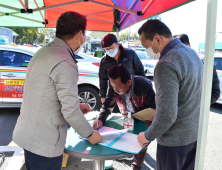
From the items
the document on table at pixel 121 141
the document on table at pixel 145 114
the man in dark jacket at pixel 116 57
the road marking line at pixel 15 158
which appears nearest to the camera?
the document on table at pixel 121 141

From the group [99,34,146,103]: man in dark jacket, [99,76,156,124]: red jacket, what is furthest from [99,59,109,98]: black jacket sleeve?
[99,76,156,124]: red jacket

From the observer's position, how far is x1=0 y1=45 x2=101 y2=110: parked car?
13.4 feet

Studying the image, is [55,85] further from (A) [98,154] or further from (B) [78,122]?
(A) [98,154]

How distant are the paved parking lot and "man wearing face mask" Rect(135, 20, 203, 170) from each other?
1.41 m

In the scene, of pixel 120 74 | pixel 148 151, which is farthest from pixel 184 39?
pixel 148 151

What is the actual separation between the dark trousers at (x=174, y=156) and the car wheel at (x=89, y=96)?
320 centimetres

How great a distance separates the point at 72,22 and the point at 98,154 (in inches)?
38.1

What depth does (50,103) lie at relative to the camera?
48.9 inches

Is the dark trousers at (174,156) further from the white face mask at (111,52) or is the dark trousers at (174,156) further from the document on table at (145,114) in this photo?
the white face mask at (111,52)

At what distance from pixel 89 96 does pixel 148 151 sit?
206cm

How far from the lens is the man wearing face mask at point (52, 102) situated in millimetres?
1197

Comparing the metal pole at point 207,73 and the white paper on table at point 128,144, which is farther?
the white paper on table at point 128,144

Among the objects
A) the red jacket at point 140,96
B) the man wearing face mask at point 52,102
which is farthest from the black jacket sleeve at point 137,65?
the man wearing face mask at point 52,102

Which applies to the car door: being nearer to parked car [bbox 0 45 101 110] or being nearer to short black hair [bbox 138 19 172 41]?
parked car [bbox 0 45 101 110]
